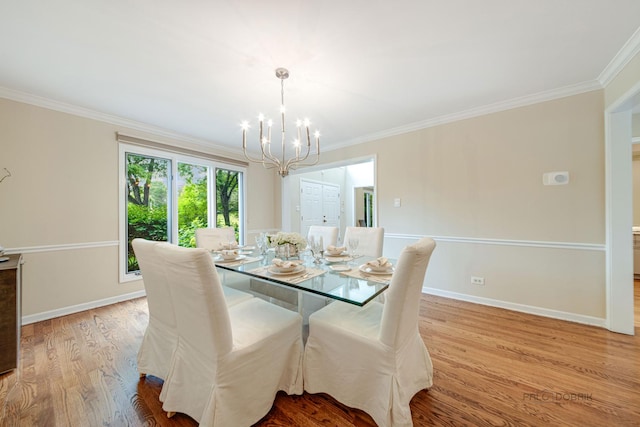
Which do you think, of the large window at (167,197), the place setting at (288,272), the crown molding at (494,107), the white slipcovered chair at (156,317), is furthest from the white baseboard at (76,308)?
the crown molding at (494,107)

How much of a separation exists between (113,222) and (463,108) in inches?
181

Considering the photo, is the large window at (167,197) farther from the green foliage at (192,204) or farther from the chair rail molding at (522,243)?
the chair rail molding at (522,243)

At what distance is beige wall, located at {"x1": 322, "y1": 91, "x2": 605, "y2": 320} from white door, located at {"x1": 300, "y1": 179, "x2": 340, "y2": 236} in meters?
2.55

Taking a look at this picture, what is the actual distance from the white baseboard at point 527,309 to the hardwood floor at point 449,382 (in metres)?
0.09

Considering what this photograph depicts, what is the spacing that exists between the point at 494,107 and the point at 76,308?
5392 mm

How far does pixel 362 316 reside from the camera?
1513mm

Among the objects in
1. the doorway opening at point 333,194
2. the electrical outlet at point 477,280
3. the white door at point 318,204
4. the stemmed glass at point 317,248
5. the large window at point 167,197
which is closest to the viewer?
the stemmed glass at point 317,248

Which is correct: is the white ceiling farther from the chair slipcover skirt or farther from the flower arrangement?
the chair slipcover skirt

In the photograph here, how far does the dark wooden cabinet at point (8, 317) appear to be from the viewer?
1655 mm

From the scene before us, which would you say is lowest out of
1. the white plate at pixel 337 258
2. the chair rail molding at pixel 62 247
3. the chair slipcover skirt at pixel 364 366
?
the chair slipcover skirt at pixel 364 366

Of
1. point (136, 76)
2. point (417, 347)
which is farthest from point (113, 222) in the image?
point (417, 347)

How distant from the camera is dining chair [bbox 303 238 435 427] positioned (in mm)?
1184

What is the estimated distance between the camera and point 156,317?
156 cm

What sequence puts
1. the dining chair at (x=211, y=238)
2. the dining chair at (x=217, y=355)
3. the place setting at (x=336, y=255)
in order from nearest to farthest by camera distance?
the dining chair at (x=217, y=355) < the place setting at (x=336, y=255) < the dining chair at (x=211, y=238)
